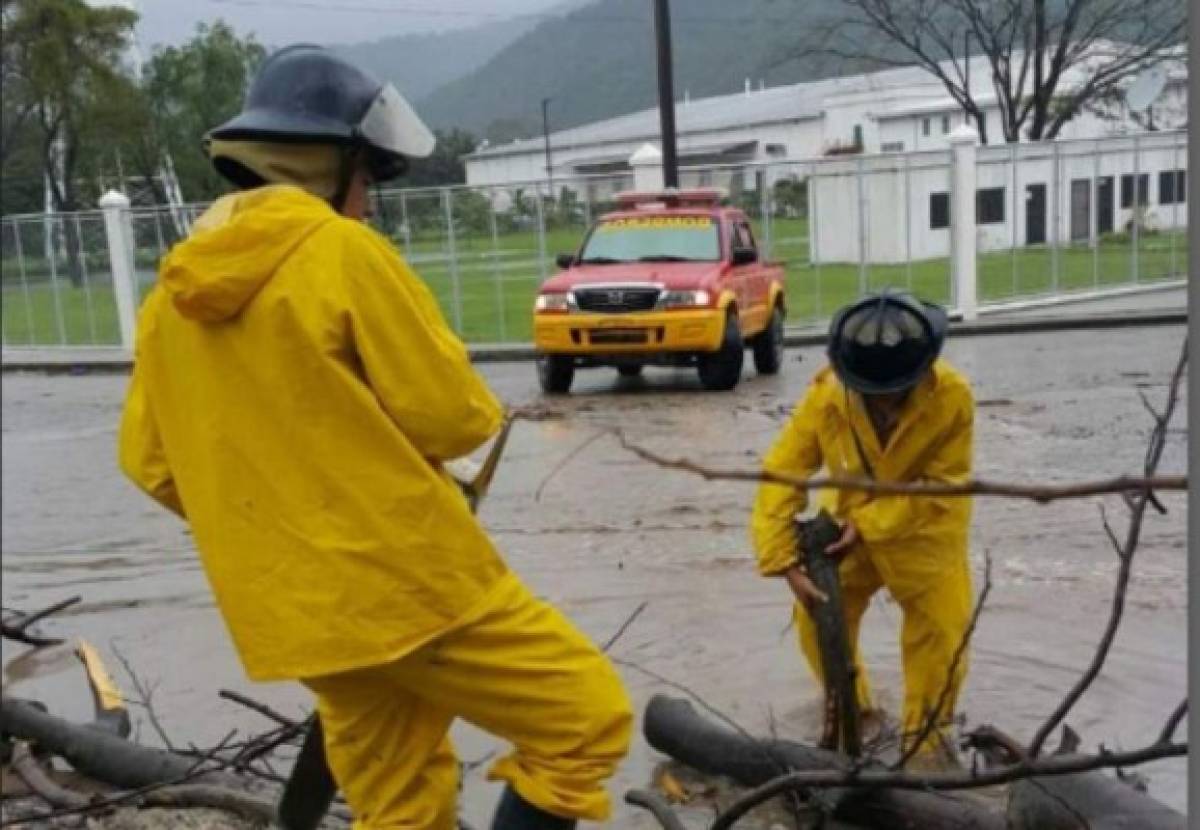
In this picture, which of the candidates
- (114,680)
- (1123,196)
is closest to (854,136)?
(1123,196)

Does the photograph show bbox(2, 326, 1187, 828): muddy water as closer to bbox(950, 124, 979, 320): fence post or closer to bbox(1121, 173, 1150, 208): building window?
bbox(950, 124, 979, 320): fence post

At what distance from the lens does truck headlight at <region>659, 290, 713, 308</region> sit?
13.6m

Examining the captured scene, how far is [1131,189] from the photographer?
2169 cm

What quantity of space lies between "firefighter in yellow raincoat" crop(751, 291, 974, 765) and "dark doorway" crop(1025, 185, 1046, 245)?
18.0 meters

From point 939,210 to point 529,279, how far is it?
589 centimetres

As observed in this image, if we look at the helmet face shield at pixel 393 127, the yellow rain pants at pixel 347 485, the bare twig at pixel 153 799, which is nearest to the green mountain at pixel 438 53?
the bare twig at pixel 153 799

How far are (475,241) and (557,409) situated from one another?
883 centimetres

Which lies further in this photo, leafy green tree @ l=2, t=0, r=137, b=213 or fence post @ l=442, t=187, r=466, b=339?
fence post @ l=442, t=187, r=466, b=339

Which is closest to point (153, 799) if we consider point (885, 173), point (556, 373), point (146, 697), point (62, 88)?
point (146, 697)

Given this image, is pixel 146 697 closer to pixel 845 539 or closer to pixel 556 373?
pixel 845 539

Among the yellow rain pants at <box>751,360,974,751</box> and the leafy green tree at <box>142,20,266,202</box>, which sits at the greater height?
the leafy green tree at <box>142,20,266,202</box>

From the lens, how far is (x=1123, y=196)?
21.6 metres

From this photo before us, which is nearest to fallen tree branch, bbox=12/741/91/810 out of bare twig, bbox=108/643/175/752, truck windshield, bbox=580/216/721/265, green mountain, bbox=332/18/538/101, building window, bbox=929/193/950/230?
bare twig, bbox=108/643/175/752

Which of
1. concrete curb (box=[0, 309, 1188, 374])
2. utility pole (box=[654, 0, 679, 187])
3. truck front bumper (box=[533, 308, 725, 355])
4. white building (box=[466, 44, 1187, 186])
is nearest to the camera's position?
utility pole (box=[654, 0, 679, 187])
